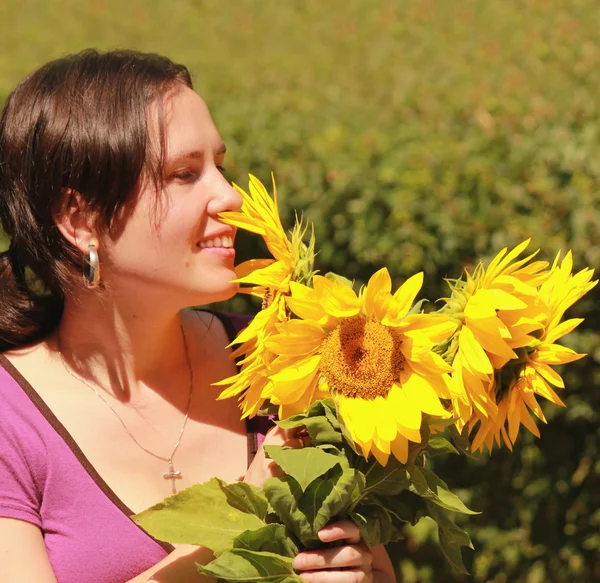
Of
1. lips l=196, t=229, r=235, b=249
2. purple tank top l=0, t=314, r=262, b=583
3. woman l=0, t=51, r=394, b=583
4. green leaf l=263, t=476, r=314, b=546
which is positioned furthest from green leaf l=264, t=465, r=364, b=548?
lips l=196, t=229, r=235, b=249

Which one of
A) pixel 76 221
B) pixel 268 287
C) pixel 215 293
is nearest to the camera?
pixel 268 287

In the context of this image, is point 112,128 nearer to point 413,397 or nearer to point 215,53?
point 413,397

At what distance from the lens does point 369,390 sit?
165cm

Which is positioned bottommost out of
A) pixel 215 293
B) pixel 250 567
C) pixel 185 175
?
pixel 250 567

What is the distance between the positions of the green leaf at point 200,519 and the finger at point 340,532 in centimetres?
13

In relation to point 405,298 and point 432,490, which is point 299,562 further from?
point 405,298

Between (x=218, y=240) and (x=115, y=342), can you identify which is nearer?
(x=218, y=240)

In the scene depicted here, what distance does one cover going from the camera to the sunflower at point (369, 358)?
1.60 meters

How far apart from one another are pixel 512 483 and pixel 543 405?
0.33 metres

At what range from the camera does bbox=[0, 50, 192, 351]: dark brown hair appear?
203cm

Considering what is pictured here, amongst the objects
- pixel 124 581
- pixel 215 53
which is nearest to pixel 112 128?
pixel 124 581

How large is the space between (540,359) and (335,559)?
0.51 m

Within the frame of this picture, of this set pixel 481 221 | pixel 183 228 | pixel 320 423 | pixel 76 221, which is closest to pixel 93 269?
pixel 76 221

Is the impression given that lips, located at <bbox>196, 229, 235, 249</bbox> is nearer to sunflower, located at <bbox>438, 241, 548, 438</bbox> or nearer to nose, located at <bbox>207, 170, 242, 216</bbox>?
nose, located at <bbox>207, 170, 242, 216</bbox>
